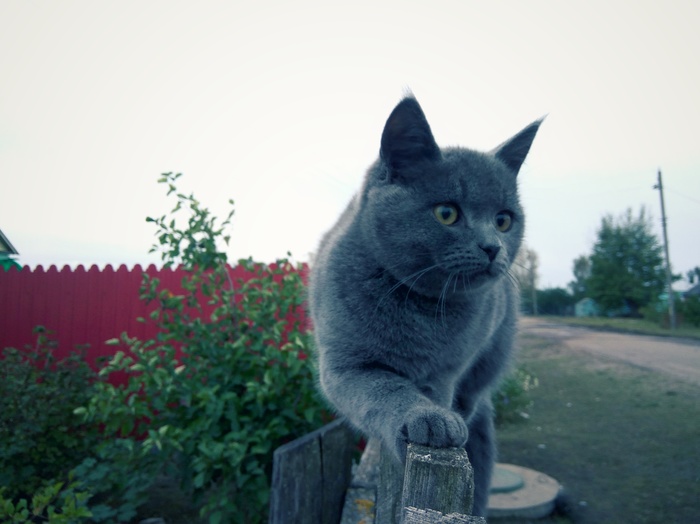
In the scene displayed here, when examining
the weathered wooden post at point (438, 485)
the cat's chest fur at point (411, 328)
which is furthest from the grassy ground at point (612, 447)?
the weathered wooden post at point (438, 485)

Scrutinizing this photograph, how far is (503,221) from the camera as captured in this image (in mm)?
1558

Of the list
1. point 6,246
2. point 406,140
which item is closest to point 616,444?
point 406,140

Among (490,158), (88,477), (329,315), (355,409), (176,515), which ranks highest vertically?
(490,158)

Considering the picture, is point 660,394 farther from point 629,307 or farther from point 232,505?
point 629,307

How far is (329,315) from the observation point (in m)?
1.55

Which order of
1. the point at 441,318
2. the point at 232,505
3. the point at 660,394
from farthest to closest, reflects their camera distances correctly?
the point at 660,394, the point at 232,505, the point at 441,318

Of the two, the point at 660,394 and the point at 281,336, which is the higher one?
the point at 281,336

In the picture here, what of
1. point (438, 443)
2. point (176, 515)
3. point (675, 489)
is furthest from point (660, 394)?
point (438, 443)

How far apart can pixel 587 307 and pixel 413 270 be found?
16.7 metres

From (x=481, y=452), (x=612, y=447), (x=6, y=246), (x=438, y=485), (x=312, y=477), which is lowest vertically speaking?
(x=612, y=447)

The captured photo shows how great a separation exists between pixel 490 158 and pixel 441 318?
1.70ft

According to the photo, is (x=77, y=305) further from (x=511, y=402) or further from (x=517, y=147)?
(x=511, y=402)

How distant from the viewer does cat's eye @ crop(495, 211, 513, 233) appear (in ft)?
5.04

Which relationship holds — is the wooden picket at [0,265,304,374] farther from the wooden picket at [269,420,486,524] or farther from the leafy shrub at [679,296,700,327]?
the leafy shrub at [679,296,700,327]
